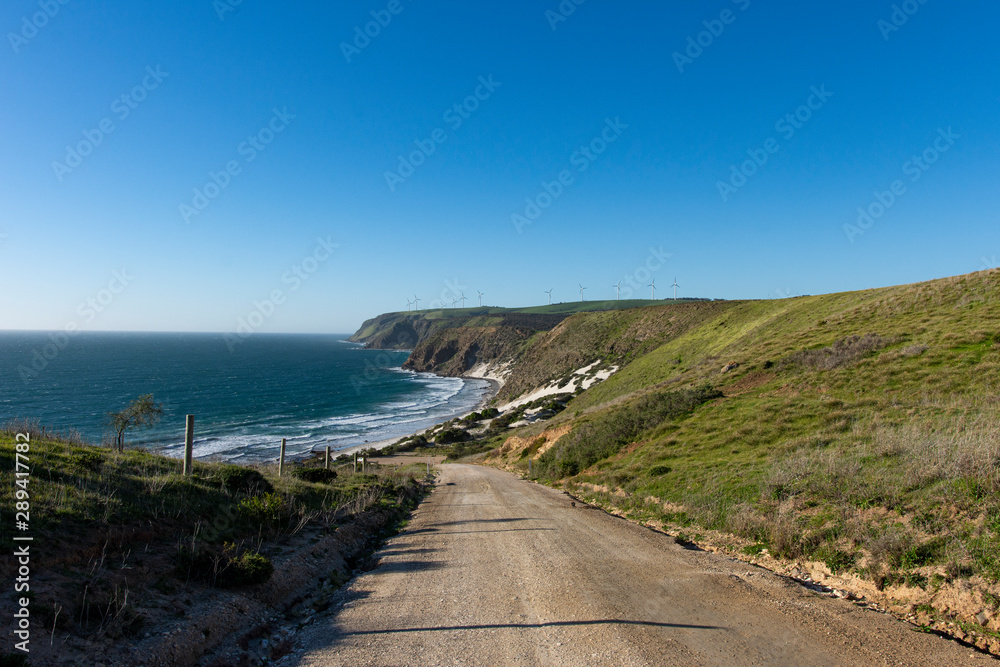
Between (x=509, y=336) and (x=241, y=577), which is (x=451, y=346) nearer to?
(x=509, y=336)

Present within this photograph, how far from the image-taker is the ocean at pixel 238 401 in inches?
2077

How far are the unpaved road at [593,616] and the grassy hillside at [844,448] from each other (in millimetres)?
1492

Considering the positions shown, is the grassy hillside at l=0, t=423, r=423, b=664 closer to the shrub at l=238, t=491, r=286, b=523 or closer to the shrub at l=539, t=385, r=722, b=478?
the shrub at l=238, t=491, r=286, b=523

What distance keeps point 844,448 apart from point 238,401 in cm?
8547

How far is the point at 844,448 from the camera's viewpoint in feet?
42.7

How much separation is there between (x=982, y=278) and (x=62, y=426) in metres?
87.7

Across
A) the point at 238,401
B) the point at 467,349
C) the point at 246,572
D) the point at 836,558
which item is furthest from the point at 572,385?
the point at 467,349

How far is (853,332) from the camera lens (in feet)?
95.5

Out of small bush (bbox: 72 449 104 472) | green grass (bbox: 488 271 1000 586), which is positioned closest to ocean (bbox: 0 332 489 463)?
small bush (bbox: 72 449 104 472)

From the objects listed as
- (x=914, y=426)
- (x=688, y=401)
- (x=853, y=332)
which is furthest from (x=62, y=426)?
(x=853, y=332)

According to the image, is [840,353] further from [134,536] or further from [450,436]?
[450,436]

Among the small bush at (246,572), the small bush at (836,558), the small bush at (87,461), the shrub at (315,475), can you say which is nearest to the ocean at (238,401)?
the shrub at (315,475)

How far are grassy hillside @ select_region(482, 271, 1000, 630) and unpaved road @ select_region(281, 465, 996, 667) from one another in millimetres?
1492

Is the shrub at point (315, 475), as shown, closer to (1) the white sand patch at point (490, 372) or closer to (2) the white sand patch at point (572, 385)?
(2) the white sand patch at point (572, 385)
